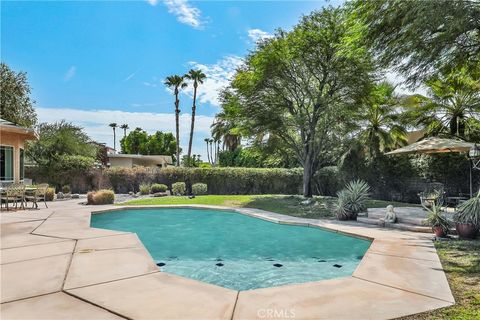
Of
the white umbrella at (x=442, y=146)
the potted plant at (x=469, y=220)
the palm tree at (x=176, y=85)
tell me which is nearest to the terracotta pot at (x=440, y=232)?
the potted plant at (x=469, y=220)

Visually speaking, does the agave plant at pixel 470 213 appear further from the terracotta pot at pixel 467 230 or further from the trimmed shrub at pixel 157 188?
the trimmed shrub at pixel 157 188

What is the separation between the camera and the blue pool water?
5.54 m

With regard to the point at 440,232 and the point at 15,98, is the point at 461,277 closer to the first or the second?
the point at 440,232

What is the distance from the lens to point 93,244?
6.12 m

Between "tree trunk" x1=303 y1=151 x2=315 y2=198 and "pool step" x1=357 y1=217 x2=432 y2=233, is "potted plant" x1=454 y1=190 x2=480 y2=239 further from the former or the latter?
"tree trunk" x1=303 y1=151 x2=315 y2=198

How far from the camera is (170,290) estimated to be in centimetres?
378

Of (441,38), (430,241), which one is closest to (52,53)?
(441,38)

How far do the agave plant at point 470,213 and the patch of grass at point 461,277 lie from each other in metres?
0.47

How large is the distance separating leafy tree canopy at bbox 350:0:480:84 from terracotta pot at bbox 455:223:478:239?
4.04 meters

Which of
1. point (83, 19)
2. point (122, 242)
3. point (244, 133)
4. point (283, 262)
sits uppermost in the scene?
point (83, 19)

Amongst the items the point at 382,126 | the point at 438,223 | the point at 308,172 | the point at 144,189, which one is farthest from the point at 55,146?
the point at 438,223

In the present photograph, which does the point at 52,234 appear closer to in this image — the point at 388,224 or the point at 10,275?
the point at 10,275

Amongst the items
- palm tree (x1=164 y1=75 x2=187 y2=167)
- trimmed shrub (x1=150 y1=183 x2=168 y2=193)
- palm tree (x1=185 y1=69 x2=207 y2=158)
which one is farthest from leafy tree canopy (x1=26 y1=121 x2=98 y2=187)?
palm tree (x1=185 y1=69 x2=207 y2=158)

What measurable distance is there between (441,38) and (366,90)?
8.45 m
